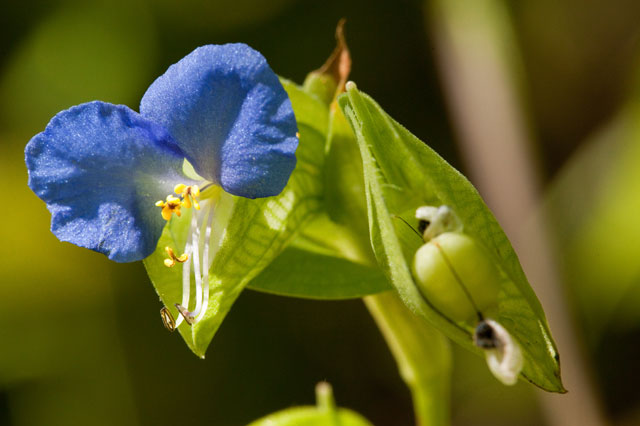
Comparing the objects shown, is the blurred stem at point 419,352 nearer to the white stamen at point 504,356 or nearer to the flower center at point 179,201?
the flower center at point 179,201

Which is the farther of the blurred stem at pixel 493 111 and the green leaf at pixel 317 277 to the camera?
the blurred stem at pixel 493 111

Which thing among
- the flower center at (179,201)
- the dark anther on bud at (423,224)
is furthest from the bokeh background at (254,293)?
the dark anther on bud at (423,224)

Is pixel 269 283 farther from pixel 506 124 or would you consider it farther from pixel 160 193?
pixel 506 124

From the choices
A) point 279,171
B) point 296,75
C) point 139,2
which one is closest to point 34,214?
point 139,2

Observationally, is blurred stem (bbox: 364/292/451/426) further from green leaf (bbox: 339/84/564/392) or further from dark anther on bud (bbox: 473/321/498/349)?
dark anther on bud (bbox: 473/321/498/349)

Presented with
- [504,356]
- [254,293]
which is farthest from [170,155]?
[254,293]

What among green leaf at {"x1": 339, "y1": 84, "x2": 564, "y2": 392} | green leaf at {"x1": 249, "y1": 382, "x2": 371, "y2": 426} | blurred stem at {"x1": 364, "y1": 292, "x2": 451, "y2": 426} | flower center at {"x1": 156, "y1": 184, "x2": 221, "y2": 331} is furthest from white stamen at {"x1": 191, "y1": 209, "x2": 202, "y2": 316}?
green leaf at {"x1": 249, "y1": 382, "x2": 371, "y2": 426}
